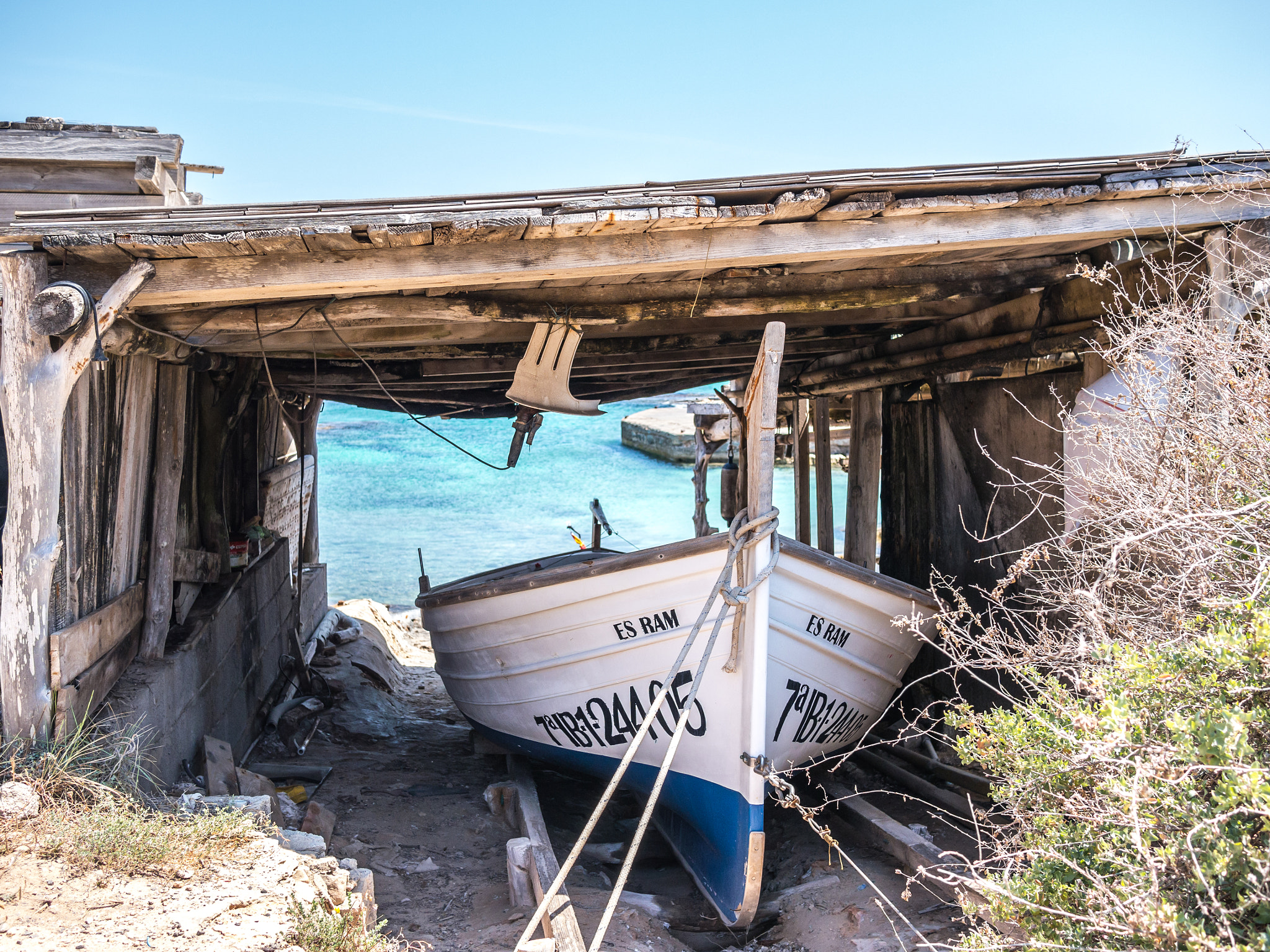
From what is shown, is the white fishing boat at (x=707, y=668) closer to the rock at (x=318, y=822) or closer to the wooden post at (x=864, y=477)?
the rock at (x=318, y=822)

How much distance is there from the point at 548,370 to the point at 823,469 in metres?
4.55

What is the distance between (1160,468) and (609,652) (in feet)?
8.99

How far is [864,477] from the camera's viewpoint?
23.5 feet

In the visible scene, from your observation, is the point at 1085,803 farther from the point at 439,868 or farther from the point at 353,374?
the point at 353,374

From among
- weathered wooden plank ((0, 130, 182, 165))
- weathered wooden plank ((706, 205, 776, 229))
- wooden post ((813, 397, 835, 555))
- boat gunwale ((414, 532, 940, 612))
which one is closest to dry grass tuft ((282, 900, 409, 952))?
boat gunwale ((414, 532, 940, 612))

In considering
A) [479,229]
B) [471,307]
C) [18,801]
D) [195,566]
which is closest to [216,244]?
[479,229]

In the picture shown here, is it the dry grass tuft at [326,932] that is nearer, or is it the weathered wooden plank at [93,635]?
the dry grass tuft at [326,932]

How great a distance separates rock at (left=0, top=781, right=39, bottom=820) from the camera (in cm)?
286

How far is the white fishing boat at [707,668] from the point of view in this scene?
3.90 m

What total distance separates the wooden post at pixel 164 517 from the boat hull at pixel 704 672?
172 cm

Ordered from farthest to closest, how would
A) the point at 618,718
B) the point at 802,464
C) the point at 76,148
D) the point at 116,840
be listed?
the point at 802,464 → the point at 76,148 → the point at 618,718 → the point at 116,840

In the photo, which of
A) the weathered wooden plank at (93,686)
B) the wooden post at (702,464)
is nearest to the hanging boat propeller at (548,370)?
the weathered wooden plank at (93,686)

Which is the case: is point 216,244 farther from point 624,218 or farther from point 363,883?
point 363,883

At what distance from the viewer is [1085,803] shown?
230 centimetres
